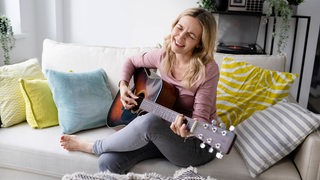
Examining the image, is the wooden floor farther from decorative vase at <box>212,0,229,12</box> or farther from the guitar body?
the guitar body

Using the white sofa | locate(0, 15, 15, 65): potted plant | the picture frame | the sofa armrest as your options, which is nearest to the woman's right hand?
the white sofa

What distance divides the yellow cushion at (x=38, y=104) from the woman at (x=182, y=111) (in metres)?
0.24

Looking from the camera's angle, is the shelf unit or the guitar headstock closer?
the guitar headstock

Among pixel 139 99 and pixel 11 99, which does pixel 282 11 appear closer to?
pixel 139 99

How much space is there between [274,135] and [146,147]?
1.80 feet

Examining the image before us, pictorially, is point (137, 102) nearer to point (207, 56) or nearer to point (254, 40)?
point (207, 56)

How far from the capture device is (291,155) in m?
1.44

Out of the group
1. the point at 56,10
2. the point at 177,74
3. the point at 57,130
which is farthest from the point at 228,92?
the point at 56,10

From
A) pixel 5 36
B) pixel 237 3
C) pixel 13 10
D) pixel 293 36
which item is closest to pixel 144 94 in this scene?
pixel 5 36

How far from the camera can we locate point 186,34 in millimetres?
1352

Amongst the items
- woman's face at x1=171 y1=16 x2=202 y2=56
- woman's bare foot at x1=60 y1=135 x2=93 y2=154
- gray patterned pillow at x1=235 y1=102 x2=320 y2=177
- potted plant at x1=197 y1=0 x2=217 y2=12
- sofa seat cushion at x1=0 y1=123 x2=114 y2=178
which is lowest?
sofa seat cushion at x1=0 y1=123 x2=114 y2=178

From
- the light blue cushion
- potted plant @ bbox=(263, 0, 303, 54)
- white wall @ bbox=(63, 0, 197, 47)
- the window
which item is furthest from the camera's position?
white wall @ bbox=(63, 0, 197, 47)

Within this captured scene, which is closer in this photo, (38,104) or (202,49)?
(202,49)

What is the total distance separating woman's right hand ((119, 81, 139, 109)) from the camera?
1431mm
